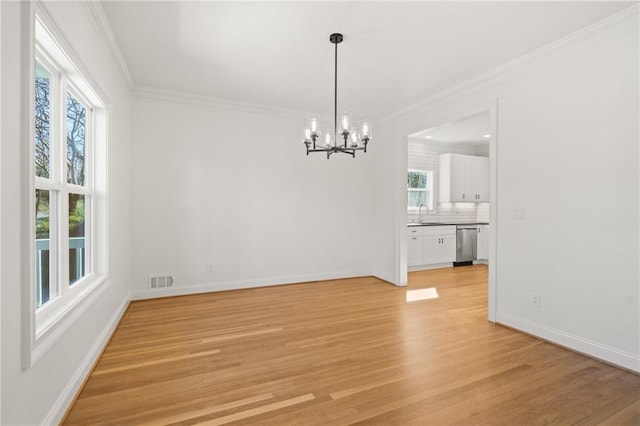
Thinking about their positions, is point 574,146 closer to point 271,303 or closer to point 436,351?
point 436,351

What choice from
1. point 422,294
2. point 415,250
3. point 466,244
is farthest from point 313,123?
point 466,244

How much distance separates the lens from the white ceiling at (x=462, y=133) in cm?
582

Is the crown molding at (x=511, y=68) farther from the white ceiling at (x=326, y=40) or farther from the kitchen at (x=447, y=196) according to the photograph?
the kitchen at (x=447, y=196)

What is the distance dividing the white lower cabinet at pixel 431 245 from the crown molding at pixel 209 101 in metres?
3.29

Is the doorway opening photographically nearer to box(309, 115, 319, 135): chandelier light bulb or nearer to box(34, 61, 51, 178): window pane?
box(309, 115, 319, 135): chandelier light bulb

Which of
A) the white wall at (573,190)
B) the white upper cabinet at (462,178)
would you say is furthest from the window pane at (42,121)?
the white upper cabinet at (462,178)

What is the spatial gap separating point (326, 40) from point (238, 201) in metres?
2.71

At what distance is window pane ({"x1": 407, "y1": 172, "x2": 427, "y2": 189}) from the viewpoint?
7.33 m

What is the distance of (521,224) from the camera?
331 cm

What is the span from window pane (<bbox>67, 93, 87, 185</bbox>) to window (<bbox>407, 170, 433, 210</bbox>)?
20.2 feet

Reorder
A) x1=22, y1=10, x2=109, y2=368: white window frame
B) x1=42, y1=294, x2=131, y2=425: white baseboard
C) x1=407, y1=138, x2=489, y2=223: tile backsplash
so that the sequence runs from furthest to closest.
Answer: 1. x1=407, y1=138, x2=489, y2=223: tile backsplash
2. x1=42, y1=294, x2=131, y2=425: white baseboard
3. x1=22, y1=10, x2=109, y2=368: white window frame

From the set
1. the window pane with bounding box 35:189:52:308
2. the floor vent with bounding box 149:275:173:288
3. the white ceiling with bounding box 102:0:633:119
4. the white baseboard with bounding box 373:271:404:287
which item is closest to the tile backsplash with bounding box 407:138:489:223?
the white baseboard with bounding box 373:271:404:287

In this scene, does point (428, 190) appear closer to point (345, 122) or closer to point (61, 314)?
point (345, 122)

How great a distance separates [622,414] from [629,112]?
7.26 feet
